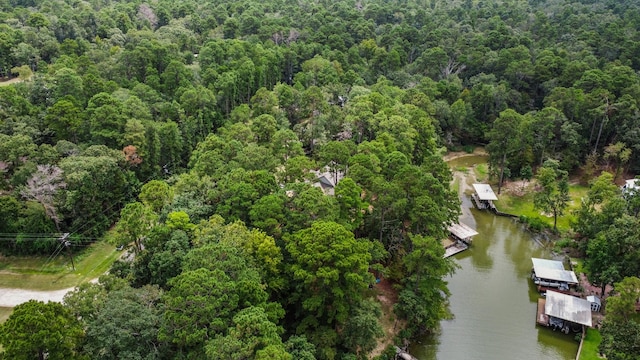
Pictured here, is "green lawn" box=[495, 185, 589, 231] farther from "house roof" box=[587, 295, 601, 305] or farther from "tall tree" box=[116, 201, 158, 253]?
"tall tree" box=[116, 201, 158, 253]

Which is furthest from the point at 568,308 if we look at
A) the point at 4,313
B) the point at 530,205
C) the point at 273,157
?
the point at 4,313

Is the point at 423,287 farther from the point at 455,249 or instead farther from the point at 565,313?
the point at 455,249

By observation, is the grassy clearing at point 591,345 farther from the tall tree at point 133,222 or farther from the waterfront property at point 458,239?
the tall tree at point 133,222

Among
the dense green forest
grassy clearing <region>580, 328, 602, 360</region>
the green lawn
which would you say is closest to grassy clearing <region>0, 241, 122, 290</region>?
the dense green forest

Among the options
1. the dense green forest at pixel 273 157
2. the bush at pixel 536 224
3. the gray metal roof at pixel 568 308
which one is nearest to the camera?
the dense green forest at pixel 273 157

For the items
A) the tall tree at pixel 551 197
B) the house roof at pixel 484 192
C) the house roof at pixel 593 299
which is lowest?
the house roof at pixel 484 192

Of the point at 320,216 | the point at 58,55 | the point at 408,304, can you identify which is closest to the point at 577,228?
the point at 408,304

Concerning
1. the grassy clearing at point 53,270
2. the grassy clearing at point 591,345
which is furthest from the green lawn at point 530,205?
the grassy clearing at point 53,270
